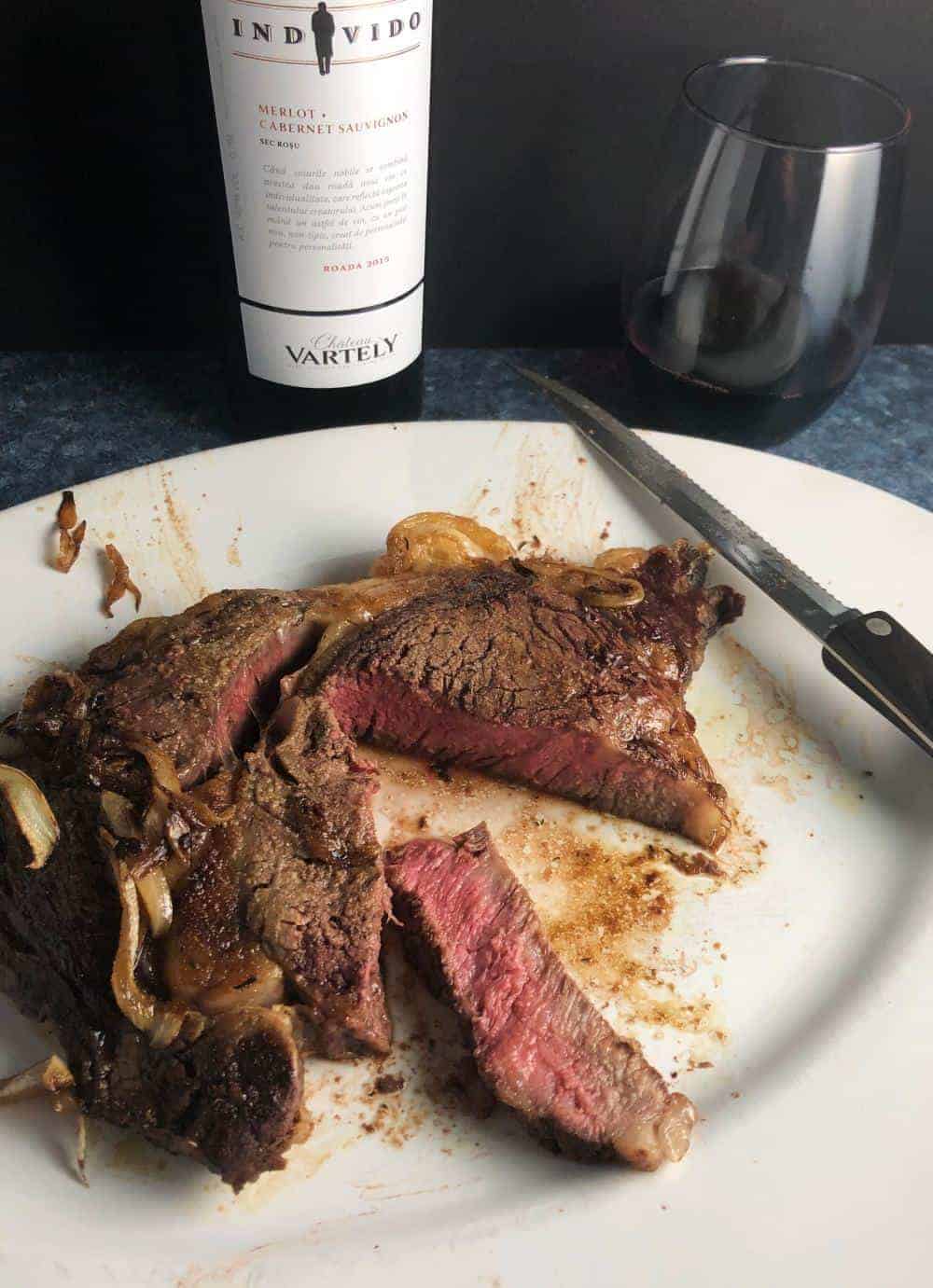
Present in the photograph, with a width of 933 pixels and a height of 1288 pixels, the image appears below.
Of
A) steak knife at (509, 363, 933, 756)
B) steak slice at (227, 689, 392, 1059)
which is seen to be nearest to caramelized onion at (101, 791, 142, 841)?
steak slice at (227, 689, 392, 1059)

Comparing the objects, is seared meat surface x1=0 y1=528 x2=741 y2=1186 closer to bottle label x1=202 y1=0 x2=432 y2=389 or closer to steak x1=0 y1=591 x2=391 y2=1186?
steak x1=0 y1=591 x2=391 y2=1186

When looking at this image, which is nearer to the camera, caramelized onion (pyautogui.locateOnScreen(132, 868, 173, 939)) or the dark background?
caramelized onion (pyautogui.locateOnScreen(132, 868, 173, 939))

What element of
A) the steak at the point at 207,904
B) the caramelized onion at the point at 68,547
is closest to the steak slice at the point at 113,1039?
the steak at the point at 207,904

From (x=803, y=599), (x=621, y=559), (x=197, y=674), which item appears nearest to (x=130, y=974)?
(x=197, y=674)

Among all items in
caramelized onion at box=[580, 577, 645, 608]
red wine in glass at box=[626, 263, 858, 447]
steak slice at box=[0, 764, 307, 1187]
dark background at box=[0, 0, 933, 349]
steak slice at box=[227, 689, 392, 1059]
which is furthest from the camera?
dark background at box=[0, 0, 933, 349]

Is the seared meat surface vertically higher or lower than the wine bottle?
lower

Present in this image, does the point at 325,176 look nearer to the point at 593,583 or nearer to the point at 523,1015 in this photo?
the point at 593,583

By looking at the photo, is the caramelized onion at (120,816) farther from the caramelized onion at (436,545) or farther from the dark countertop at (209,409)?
the dark countertop at (209,409)
